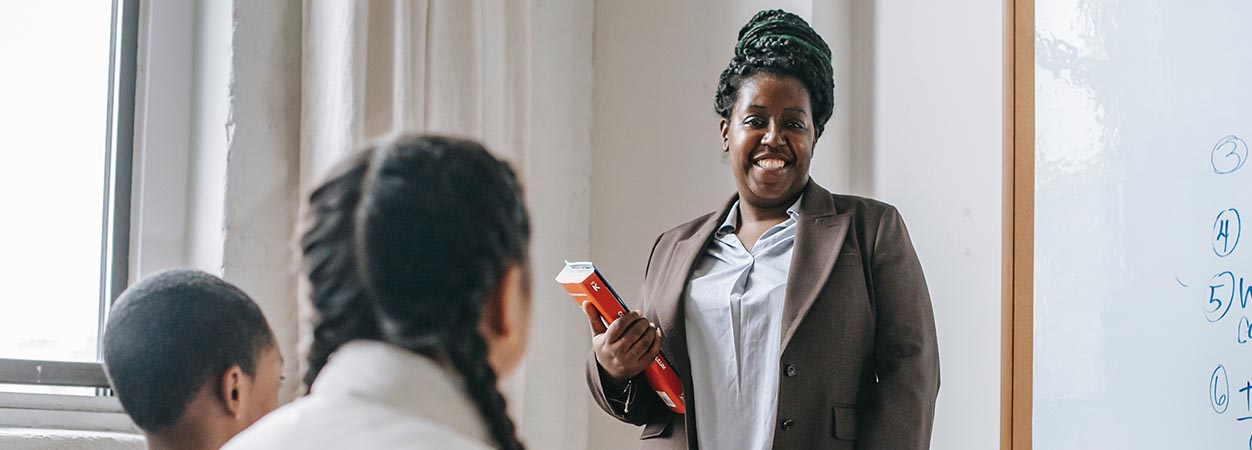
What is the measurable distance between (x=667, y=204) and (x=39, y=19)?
1214 mm

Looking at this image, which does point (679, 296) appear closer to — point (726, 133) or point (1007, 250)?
point (726, 133)

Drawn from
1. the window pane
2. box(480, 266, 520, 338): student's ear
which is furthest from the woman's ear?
the window pane

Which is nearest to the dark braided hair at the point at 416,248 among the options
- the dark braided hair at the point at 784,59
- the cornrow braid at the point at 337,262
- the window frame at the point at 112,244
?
the cornrow braid at the point at 337,262

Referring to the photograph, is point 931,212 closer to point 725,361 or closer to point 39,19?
point 725,361

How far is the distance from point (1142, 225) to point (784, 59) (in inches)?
20.7

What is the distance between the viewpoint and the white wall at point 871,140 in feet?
6.63

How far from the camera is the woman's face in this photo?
1.80 m

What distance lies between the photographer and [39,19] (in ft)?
7.68

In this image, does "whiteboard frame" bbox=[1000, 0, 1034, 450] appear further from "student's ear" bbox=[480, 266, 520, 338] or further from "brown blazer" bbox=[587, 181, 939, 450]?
"student's ear" bbox=[480, 266, 520, 338]

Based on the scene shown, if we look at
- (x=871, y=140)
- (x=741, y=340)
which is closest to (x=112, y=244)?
(x=741, y=340)

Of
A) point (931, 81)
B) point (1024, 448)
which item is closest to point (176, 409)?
point (1024, 448)

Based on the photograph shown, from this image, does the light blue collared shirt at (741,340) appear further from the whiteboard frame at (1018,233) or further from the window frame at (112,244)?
the window frame at (112,244)

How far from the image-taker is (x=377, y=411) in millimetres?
753

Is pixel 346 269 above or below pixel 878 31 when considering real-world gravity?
below
